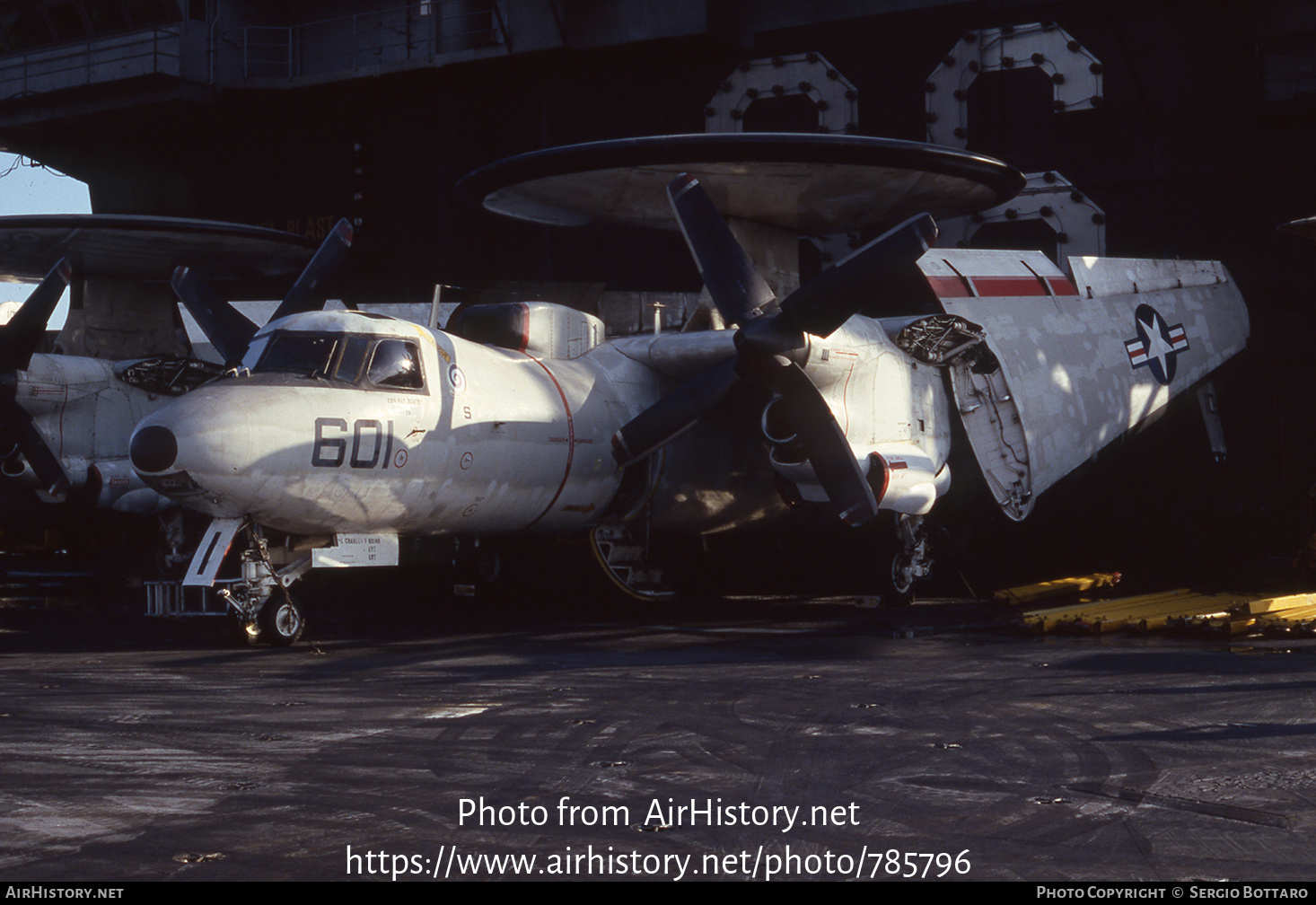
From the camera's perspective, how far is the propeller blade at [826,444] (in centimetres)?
1658

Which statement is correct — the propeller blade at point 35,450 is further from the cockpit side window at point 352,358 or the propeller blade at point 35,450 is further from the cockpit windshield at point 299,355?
the cockpit side window at point 352,358

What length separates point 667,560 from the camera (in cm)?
2639

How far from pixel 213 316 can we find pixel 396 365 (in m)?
6.05

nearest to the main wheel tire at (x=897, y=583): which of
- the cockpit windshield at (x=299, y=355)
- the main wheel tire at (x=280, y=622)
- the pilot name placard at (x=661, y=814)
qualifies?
the main wheel tire at (x=280, y=622)

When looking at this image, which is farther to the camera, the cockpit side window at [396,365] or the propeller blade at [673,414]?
the propeller blade at [673,414]

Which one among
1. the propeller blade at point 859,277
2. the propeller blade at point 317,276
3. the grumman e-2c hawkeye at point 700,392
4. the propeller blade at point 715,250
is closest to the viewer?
the grumman e-2c hawkeye at point 700,392

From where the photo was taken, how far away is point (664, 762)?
824 centimetres

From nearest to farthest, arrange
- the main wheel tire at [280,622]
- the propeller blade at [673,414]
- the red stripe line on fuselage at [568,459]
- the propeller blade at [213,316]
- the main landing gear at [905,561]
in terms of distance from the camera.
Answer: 1. the main wheel tire at [280,622]
2. the propeller blade at [673,414]
3. the red stripe line on fuselage at [568,459]
4. the main landing gear at [905,561]
5. the propeller blade at [213,316]

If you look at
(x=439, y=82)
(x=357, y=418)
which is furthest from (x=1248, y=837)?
(x=439, y=82)

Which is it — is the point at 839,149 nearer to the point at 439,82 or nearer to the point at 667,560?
the point at 667,560

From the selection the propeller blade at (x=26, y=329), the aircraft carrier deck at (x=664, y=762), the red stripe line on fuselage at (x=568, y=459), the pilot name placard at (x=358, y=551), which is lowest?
the aircraft carrier deck at (x=664, y=762)

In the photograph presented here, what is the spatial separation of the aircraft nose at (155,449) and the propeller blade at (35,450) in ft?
26.8

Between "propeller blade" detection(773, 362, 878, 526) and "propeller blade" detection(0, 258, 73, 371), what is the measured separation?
13.3 m

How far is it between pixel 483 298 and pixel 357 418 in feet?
31.1
